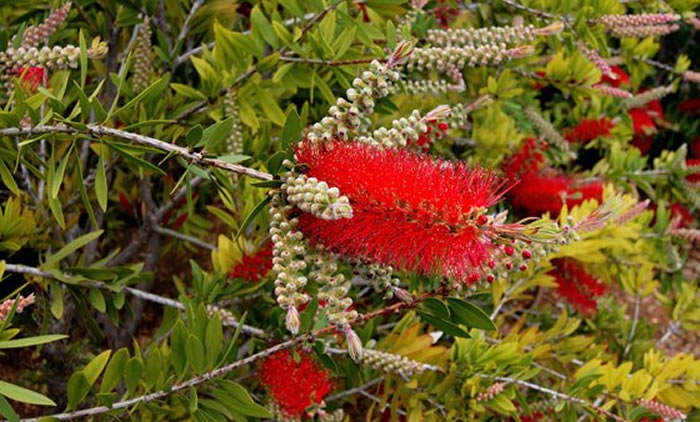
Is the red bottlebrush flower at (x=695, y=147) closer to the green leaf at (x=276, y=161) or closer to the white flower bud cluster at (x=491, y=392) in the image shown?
the white flower bud cluster at (x=491, y=392)

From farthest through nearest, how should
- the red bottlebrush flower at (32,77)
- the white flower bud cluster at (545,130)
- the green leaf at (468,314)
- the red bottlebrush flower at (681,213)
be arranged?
1. the red bottlebrush flower at (681,213)
2. the white flower bud cluster at (545,130)
3. the red bottlebrush flower at (32,77)
4. the green leaf at (468,314)

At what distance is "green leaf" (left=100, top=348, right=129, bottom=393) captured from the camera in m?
1.13

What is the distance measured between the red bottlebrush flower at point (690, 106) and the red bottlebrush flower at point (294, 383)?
2.88m

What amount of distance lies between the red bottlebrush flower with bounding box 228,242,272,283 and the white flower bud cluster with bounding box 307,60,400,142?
2.28 feet

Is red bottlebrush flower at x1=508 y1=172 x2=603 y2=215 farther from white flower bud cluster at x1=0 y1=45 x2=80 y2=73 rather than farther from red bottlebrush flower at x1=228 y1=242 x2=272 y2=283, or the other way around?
white flower bud cluster at x1=0 y1=45 x2=80 y2=73

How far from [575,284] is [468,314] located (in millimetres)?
1008

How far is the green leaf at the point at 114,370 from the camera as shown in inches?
44.5

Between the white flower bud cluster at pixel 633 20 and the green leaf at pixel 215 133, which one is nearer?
the green leaf at pixel 215 133

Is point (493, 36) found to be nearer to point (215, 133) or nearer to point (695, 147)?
point (215, 133)

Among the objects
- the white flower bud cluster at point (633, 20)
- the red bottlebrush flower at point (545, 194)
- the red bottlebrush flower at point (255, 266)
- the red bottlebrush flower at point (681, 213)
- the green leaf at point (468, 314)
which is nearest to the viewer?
the green leaf at point (468, 314)

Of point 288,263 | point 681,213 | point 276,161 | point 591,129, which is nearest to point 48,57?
point 276,161

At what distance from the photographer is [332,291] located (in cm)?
88

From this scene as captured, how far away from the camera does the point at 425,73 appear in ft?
7.55

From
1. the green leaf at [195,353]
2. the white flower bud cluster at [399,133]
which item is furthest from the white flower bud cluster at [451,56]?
the green leaf at [195,353]
